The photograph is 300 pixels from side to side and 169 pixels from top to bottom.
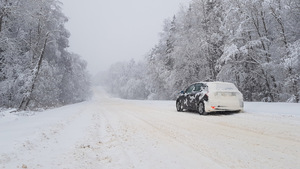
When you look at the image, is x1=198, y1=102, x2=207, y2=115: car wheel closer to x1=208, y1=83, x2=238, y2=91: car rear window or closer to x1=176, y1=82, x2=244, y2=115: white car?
x1=176, y1=82, x2=244, y2=115: white car

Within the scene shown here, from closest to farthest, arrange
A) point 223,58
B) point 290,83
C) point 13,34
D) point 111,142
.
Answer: point 111,142, point 290,83, point 223,58, point 13,34

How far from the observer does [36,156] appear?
3.87m

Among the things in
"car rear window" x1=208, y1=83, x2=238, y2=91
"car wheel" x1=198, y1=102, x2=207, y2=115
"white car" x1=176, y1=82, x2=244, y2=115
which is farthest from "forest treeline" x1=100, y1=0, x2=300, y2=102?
"car wheel" x1=198, y1=102, x2=207, y2=115

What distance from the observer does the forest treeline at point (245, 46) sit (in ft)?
57.3

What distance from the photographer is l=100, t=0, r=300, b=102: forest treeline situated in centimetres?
1747

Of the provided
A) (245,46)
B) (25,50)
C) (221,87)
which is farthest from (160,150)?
(25,50)

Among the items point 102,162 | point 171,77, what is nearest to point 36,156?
point 102,162

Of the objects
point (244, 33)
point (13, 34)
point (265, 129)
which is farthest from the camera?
point (13, 34)

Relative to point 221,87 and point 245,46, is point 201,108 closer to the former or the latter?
point 221,87

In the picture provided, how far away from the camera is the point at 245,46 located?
18312 millimetres

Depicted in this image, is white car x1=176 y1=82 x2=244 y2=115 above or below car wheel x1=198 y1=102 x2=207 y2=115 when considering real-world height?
above

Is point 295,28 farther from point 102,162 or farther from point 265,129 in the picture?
point 102,162

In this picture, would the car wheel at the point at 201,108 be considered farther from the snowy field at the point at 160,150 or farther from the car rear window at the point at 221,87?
the snowy field at the point at 160,150

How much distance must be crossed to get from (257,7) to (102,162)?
20078mm
